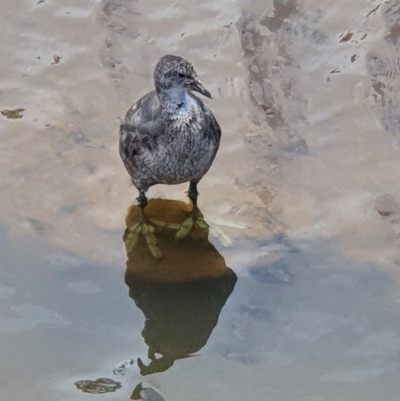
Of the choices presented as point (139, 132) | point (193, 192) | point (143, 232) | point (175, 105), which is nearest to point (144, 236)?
point (143, 232)

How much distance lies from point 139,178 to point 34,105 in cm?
139

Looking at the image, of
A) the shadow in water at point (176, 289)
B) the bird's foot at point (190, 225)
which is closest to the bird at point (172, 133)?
the bird's foot at point (190, 225)

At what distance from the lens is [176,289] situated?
551 cm

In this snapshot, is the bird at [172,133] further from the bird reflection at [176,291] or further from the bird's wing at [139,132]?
the bird reflection at [176,291]

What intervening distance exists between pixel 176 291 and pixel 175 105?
1164 millimetres

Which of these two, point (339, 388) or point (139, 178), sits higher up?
point (139, 178)

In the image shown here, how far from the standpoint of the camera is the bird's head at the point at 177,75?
18.3 feet

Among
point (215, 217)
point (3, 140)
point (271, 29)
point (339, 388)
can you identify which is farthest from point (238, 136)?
point (339, 388)

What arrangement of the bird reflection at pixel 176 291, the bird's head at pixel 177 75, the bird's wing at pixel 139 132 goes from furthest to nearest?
the bird's wing at pixel 139 132 → the bird's head at pixel 177 75 → the bird reflection at pixel 176 291

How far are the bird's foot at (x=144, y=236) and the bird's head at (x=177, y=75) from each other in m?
0.93

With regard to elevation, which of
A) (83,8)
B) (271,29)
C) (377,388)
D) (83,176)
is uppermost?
(83,8)

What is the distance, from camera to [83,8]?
750 centimetres

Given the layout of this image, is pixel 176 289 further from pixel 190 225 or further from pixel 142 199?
pixel 142 199

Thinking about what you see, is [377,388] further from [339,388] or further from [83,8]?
[83,8]
